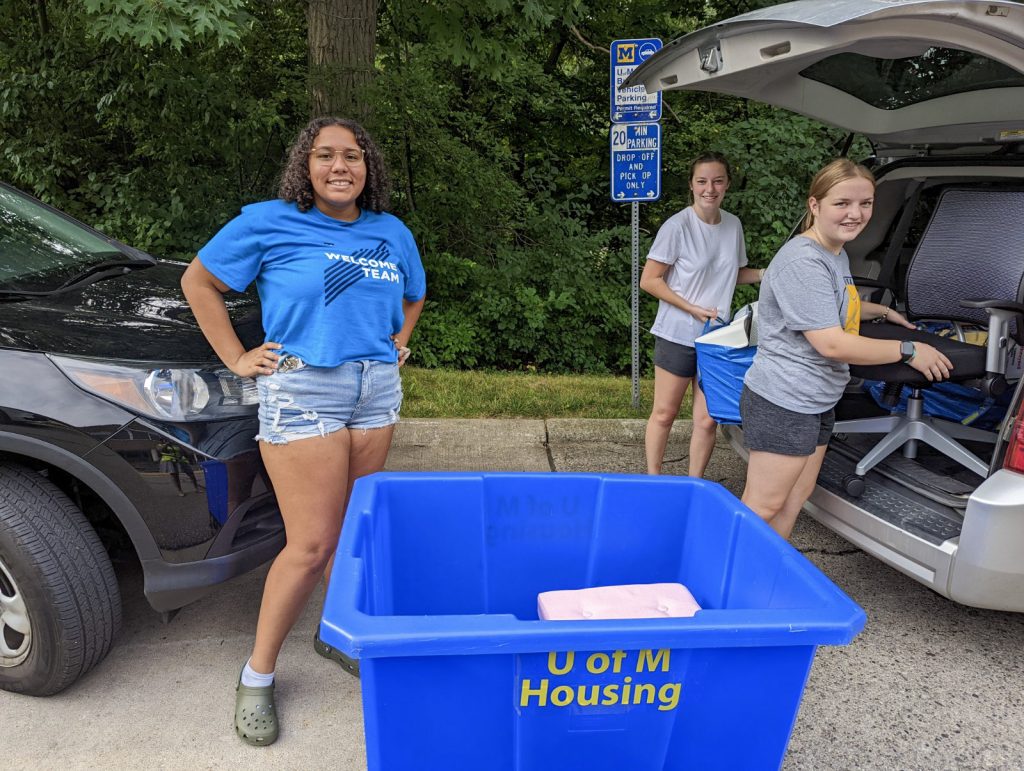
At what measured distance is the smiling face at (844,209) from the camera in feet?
8.75

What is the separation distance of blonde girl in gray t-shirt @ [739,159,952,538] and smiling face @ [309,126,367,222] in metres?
1.37

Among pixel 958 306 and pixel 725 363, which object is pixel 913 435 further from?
pixel 725 363

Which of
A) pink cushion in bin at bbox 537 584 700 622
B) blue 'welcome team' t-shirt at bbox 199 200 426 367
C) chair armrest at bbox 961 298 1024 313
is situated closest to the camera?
pink cushion in bin at bbox 537 584 700 622

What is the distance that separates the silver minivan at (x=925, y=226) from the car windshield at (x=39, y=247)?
2430 mm

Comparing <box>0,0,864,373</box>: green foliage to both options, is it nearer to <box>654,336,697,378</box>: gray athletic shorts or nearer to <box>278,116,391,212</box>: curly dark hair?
<box>654,336,697,378</box>: gray athletic shorts

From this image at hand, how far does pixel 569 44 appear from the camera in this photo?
11047 mm

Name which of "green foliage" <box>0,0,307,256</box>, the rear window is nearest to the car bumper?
the rear window

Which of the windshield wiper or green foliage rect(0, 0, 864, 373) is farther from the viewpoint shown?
green foliage rect(0, 0, 864, 373)

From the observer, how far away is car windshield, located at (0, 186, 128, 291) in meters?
3.11

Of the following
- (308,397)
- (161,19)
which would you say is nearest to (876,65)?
(308,397)

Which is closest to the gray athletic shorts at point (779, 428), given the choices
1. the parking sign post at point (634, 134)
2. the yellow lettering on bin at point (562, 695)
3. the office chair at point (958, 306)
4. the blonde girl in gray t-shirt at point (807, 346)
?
the blonde girl in gray t-shirt at point (807, 346)

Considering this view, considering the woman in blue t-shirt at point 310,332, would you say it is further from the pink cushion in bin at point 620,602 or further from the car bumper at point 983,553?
the car bumper at point 983,553

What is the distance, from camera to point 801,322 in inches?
104

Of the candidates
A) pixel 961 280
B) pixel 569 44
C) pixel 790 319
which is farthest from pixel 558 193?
pixel 790 319
